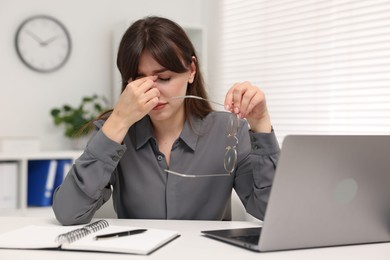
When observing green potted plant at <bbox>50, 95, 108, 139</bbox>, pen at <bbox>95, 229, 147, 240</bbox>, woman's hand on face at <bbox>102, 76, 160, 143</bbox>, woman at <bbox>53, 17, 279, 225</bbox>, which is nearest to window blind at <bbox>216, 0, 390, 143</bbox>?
green potted plant at <bbox>50, 95, 108, 139</bbox>

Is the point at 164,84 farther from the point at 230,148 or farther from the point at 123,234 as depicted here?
the point at 123,234

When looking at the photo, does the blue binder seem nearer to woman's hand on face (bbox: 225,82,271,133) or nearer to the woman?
the woman

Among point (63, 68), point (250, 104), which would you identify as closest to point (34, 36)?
point (63, 68)

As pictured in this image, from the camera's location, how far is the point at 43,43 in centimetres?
353

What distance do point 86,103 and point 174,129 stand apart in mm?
2135

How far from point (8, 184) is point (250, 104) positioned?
7.11ft

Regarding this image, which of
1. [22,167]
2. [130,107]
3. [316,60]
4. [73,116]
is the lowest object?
[22,167]

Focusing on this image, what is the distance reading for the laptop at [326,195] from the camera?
940 millimetres

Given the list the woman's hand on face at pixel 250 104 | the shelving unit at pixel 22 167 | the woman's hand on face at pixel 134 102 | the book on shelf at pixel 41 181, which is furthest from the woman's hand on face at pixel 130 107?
the book on shelf at pixel 41 181

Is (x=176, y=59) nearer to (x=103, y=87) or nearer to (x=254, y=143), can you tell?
(x=254, y=143)

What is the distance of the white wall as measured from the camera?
3389 mm

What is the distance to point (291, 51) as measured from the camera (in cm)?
320

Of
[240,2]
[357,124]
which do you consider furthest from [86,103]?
[357,124]

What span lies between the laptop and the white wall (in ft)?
8.62
